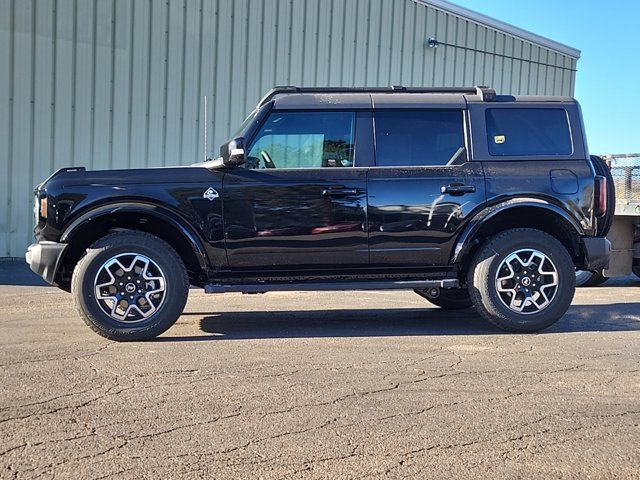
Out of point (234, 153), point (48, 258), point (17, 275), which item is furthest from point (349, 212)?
point (17, 275)

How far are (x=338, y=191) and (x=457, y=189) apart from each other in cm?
105

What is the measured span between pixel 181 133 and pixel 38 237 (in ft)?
26.4

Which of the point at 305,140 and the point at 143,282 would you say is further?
the point at 305,140

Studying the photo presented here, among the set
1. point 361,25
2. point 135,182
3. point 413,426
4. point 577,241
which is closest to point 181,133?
point 361,25

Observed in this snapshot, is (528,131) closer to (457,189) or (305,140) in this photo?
(457,189)

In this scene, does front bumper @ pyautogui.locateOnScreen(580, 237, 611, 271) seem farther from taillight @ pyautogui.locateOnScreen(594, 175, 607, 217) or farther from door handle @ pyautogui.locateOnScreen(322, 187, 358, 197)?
door handle @ pyautogui.locateOnScreen(322, 187, 358, 197)

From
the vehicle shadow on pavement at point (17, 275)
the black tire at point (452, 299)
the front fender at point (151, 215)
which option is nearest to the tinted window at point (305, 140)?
the front fender at point (151, 215)

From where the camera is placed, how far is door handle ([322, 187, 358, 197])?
5293mm

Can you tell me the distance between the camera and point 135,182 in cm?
Result: 511

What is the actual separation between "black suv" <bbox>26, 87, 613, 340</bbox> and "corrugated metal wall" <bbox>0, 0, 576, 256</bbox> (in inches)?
294

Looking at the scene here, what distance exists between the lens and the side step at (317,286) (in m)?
5.26

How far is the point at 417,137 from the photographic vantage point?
5582mm

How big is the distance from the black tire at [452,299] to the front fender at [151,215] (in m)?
2.56

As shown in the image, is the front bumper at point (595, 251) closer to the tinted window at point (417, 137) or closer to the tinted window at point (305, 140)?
the tinted window at point (417, 137)
